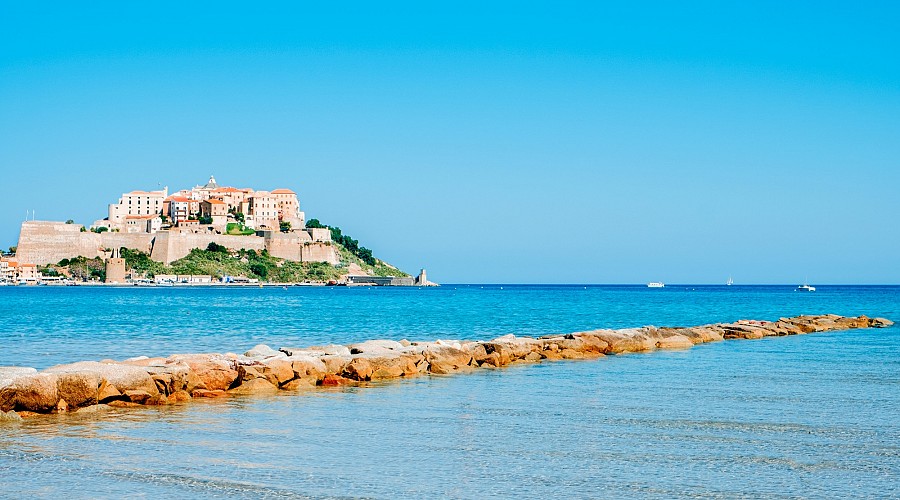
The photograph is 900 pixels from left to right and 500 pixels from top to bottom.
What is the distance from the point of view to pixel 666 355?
765 inches

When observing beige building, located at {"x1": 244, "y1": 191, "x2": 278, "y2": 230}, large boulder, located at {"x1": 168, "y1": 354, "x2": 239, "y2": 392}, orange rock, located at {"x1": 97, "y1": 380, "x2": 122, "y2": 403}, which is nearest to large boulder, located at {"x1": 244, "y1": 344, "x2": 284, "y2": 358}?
large boulder, located at {"x1": 168, "y1": 354, "x2": 239, "y2": 392}

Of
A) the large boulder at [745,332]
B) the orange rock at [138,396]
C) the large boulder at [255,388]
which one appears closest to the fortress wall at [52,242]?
the large boulder at [745,332]

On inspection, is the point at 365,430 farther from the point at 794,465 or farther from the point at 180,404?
the point at 794,465

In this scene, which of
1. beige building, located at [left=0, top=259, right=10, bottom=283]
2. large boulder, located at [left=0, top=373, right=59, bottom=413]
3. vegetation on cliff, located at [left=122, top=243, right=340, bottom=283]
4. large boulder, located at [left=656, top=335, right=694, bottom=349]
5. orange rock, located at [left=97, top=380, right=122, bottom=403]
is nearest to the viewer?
large boulder, located at [left=0, top=373, right=59, bottom=413]

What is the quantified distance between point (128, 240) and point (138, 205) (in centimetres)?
1266

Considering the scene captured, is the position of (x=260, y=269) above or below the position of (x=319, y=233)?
below

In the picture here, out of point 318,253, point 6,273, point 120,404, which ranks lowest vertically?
point 120,404

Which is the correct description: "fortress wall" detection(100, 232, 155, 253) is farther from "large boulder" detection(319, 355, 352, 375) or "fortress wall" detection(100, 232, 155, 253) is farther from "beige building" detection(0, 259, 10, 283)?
"large boulder" detection(319, 355, 352, 375)

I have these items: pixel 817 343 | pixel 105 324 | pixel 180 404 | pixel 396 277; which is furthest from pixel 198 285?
pixel 180 404

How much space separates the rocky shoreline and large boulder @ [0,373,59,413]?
0.01 meters

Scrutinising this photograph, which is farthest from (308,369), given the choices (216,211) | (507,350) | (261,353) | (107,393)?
(216,211)

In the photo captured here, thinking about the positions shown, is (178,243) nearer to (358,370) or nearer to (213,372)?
(358,370)

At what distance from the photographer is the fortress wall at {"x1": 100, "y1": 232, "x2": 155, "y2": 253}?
340 ft

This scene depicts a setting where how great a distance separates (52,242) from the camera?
328ft
